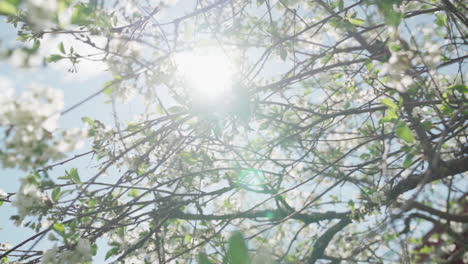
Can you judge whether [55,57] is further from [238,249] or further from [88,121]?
[238,249]

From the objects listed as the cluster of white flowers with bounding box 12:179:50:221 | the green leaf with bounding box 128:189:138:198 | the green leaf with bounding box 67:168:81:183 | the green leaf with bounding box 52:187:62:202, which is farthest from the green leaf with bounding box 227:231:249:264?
the green leaf with bounding box 128:189:138:198

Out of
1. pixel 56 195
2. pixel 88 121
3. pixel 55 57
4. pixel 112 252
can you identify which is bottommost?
pixel 112 252

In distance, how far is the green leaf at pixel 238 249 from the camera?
26.5 inches

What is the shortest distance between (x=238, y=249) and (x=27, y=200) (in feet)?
4.18

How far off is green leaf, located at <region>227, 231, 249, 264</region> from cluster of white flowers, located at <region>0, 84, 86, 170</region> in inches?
31.1

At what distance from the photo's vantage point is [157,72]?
1.79 metres

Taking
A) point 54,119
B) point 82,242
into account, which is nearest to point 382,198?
point 82,242

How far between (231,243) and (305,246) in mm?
3897

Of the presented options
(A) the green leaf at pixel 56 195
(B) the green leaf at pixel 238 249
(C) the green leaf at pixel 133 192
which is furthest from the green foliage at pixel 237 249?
(C) the green leaf at pixel 133 192

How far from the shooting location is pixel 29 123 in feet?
3.66

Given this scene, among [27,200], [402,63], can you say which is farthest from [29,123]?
[402,63]

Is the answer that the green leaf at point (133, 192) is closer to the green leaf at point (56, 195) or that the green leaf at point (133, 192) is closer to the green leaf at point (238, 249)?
the green leaf at point (56, 195)

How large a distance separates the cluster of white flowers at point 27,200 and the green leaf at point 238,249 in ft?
3.70

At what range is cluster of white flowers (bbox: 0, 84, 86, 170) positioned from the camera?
3.57ft
